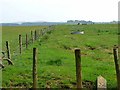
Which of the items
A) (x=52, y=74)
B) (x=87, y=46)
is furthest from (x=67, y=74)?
(x=87, y=46)

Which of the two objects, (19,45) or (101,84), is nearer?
(101,84)

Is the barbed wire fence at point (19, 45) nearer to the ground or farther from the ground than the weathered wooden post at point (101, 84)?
farther from the ground

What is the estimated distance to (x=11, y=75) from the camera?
1612cm

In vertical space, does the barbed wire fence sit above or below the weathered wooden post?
above

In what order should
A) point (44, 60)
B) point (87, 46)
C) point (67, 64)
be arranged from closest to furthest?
point (67, 64) → point (44, 60) → point (87, 46)

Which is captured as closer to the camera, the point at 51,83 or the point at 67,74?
the point at 51,83

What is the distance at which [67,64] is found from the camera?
1966 cm

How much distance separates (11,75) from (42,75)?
4.76ft

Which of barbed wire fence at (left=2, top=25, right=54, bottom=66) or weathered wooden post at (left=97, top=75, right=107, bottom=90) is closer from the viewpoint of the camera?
weathered wooden post at (left=97, top=75, right=107, bottom=90)

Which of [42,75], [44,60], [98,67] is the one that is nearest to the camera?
[42,75]

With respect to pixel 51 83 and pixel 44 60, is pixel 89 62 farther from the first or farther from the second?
pixel 51 83

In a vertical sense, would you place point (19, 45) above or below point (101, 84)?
above

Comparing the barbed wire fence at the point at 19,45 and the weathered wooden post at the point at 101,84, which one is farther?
the barbed wire fence at the point at 19,45

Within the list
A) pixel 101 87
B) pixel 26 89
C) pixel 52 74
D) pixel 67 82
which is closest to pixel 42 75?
pixel 52 74
